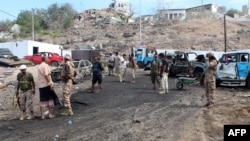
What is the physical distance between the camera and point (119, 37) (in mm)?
66938

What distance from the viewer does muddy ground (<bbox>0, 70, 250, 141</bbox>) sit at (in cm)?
920

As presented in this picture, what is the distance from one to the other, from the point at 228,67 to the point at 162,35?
45.3 meters

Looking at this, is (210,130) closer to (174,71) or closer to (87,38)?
(174,71)

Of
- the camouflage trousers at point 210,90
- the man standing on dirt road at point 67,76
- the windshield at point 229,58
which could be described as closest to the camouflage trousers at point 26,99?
the man standing on dirt road at point 67,76

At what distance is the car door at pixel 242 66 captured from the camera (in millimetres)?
19328

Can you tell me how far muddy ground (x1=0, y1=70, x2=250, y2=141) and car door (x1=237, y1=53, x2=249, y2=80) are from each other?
404 centimetres

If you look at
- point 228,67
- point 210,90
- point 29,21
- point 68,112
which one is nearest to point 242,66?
point 228,67

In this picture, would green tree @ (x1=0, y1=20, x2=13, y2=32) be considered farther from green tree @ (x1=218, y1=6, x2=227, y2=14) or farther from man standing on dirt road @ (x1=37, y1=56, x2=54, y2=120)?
man standing on dirt road @ (x1=37, y1=56, x2=54, y2=120)

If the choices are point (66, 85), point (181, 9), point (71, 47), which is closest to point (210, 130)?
point (66, 85)

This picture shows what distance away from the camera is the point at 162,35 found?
6494 cm

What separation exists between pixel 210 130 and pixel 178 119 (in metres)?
1.58

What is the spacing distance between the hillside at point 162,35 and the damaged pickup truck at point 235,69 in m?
35.1

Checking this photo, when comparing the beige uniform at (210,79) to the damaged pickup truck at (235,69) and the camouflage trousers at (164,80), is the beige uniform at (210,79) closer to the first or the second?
the camouflage trousers at (164,80)

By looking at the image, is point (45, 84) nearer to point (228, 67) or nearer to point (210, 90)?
point (210, 90)
